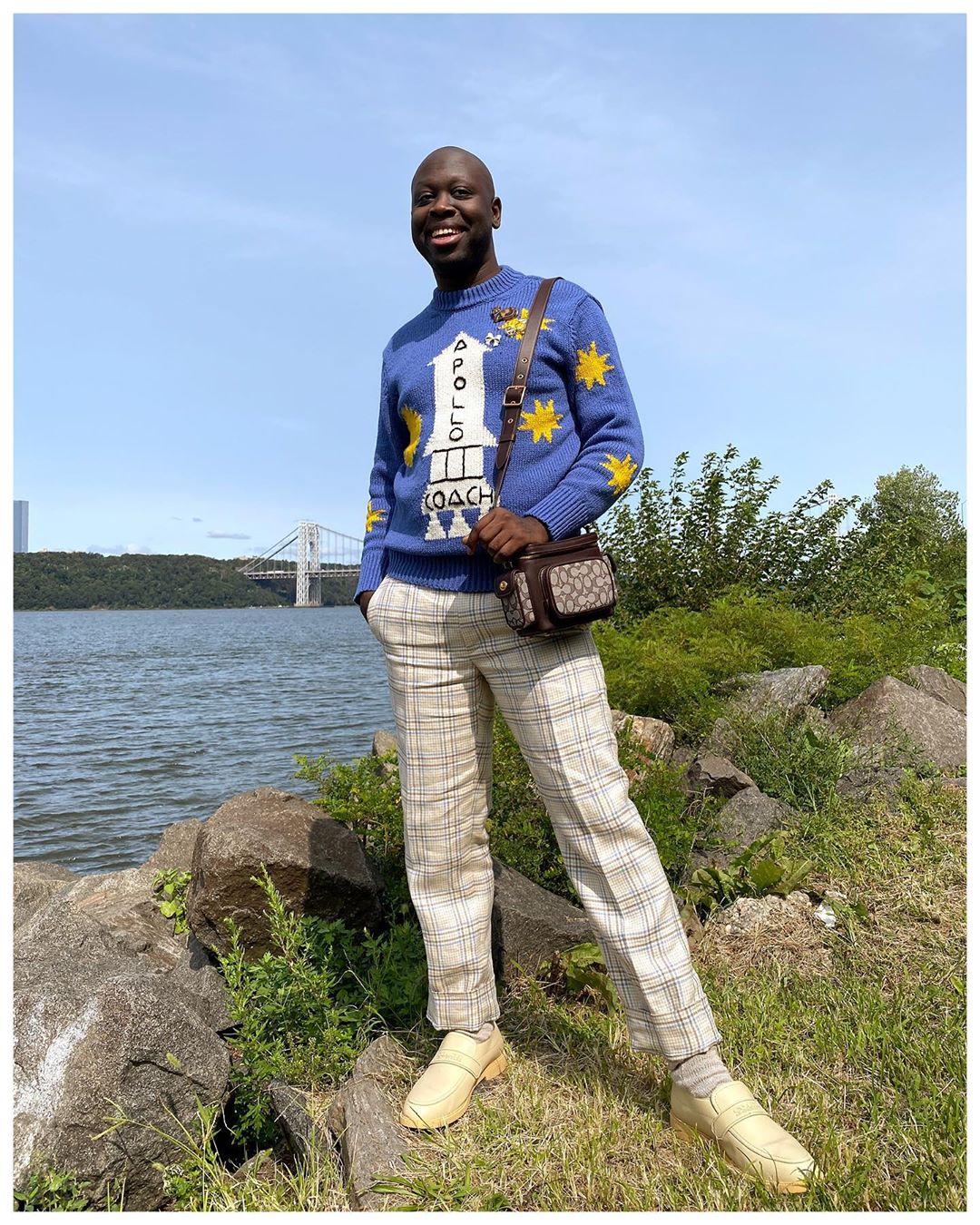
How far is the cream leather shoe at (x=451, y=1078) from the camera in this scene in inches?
99.1

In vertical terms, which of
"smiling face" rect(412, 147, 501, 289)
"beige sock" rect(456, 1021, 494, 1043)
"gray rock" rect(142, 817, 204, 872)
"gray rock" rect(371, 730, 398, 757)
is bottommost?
"gray rock" rect(142, 817, 204, 872)

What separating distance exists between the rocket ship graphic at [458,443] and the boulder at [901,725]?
3.18 m

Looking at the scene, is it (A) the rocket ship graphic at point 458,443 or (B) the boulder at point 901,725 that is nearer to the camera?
(A) the rocket ship graphic at point 458,443

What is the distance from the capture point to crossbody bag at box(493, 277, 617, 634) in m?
2.31

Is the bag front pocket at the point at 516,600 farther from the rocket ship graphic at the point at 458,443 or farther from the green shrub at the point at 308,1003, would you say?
the green shrub at the point at 308,1003

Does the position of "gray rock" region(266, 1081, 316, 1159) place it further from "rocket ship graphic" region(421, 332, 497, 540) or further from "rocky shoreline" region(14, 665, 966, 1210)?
"rocket ship graphic" region(421, 332, 497, 540)

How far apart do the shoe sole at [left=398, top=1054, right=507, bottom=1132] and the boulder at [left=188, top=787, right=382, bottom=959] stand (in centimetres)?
100

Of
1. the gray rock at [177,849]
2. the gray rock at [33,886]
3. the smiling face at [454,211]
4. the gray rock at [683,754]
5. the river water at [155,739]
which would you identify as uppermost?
the smiling face at [454,211]

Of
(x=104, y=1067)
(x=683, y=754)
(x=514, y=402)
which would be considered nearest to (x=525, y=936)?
(x=104, y=1067)

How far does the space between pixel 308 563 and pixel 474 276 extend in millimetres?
69915

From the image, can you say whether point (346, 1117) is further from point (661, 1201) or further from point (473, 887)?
point (661, 1201)

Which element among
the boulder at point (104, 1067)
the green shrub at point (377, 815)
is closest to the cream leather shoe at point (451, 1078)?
the boulder at point (104, 1067)

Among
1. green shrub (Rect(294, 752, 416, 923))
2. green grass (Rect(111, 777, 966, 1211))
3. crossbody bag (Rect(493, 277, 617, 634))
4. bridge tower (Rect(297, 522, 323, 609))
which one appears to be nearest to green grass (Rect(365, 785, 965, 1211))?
green grass (Rect(111, 777, 966, 1211))

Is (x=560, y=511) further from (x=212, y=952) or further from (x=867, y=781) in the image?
(x=867, y=781)
